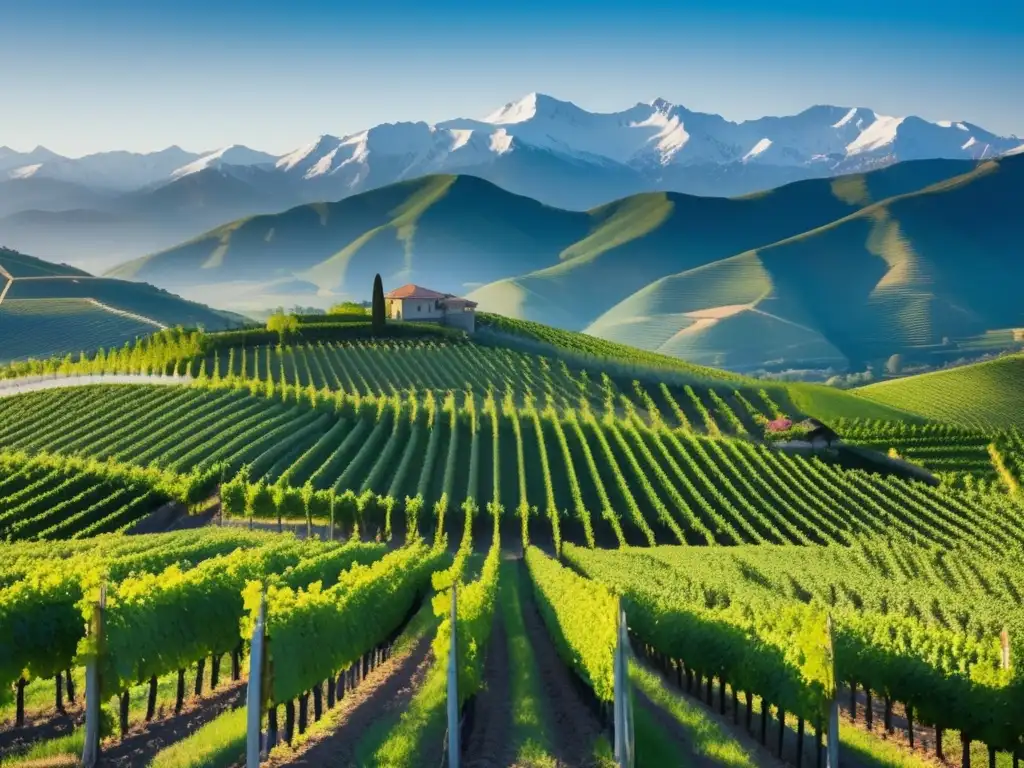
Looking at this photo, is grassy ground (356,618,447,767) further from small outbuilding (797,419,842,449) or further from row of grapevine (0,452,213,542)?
→ small outbuilding (797,419,842,449)

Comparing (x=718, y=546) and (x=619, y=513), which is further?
(x=619, y=513)

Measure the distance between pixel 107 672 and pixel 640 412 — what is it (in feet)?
247

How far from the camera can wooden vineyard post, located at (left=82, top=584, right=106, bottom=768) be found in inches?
695

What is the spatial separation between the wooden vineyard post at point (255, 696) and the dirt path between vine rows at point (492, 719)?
4.26m

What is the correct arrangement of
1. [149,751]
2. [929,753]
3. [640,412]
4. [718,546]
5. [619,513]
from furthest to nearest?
1. [640,412]
2. [619,513]
3. [718,546]
4. [929,753]
5. [149,751]

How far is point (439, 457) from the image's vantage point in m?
66.6

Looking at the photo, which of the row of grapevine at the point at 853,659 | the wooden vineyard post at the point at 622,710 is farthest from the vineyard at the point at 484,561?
the wooden vineyard post at the point at 622,710

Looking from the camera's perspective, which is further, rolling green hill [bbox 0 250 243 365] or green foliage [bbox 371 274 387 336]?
rolling green hill [bbox 0 250 243 365]

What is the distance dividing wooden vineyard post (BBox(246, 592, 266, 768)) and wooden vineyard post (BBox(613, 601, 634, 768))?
6186mm

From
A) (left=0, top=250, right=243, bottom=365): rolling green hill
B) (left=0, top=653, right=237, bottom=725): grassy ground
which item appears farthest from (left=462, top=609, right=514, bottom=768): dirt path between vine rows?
(left=0, top=250, right=243, bottom=365): rolling green hill

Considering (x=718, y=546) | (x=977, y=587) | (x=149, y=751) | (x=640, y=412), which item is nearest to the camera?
(x=149, y=751)

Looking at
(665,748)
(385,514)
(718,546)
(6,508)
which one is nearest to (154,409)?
(6,508)

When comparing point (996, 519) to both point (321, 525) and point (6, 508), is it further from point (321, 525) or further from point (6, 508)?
point (6, 508)

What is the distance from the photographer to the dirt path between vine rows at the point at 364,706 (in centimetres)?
1852
